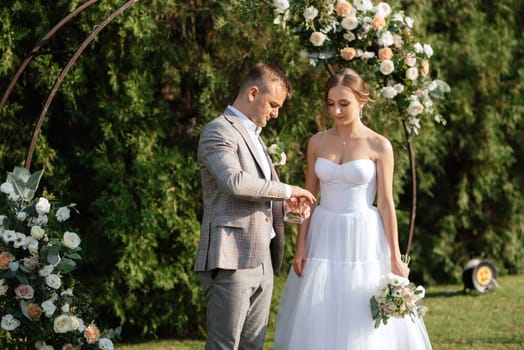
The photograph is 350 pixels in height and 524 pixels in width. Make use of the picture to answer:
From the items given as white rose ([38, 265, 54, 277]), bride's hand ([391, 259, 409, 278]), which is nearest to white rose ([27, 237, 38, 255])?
white rose ([38, 265, 54, 277])

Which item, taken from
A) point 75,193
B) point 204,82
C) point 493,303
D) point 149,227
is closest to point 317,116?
point 204,82

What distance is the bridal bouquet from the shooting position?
393 cm

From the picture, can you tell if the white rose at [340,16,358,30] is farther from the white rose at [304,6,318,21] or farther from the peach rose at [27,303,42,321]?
the peach rose at [27,303,42,321]

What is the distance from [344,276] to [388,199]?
1.56ft

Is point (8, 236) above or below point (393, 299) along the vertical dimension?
above

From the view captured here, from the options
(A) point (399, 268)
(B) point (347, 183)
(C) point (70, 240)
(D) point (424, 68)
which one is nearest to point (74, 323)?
(C) point (70, 240)

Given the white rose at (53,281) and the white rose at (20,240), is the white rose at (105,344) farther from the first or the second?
the white rose at (20,240)

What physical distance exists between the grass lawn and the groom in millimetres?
2344

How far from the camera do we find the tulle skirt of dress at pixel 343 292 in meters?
4.03

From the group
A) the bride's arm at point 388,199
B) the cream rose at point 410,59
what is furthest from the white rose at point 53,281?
the cream rose at point 410,59

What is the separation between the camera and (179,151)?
6.17 m

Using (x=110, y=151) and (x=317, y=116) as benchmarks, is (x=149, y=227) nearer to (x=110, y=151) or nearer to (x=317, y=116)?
(x=110, y=151)

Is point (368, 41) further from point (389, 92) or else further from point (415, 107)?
point (415, 107)

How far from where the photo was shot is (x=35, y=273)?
414 centimetres
